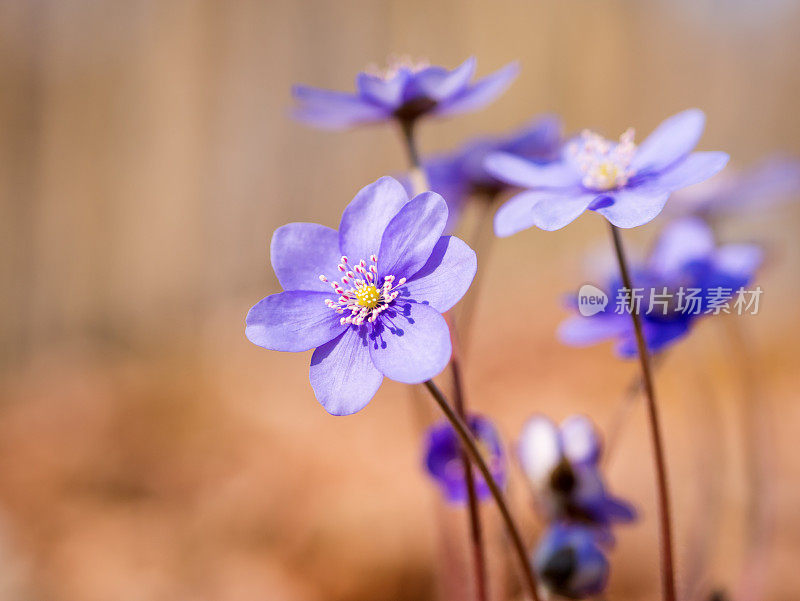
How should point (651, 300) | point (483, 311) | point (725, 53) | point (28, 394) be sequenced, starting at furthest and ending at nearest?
point (483, 311) < point (725, 53) < point (28, 394) < point (651, 300)

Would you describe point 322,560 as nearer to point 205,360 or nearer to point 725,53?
point 205,360

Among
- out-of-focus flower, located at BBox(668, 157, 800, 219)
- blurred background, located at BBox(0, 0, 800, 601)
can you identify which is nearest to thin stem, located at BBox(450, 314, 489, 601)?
out-of-focus flower, located at BBox(668, 157, 800, 219)

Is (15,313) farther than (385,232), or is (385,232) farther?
(15,313)

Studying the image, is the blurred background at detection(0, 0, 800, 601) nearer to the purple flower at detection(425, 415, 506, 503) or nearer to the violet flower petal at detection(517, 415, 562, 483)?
the purple flower at detection(425, 415, 506, 503)

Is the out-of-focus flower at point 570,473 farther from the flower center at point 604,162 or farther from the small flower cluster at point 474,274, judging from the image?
the flower center at point 604,162

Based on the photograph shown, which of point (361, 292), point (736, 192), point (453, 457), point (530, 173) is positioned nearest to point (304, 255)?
point (361, 292)

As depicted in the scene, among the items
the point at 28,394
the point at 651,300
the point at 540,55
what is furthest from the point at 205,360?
the point at 651,300

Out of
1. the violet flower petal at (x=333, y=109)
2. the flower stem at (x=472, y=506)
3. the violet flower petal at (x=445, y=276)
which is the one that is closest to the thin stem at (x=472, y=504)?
the flower stem at (x=472, y=506)
